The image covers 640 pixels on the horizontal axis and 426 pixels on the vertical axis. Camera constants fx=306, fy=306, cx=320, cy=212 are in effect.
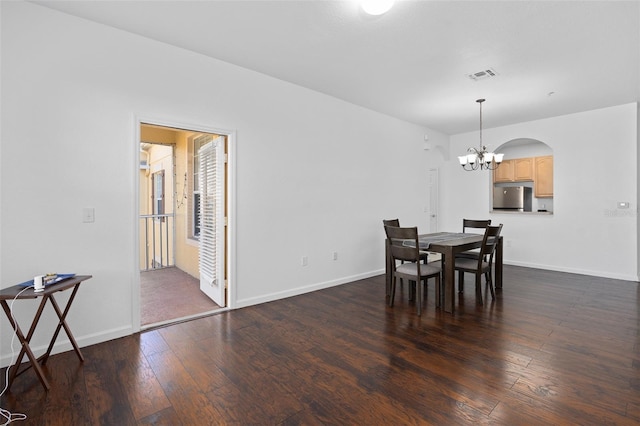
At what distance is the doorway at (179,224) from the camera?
360cm

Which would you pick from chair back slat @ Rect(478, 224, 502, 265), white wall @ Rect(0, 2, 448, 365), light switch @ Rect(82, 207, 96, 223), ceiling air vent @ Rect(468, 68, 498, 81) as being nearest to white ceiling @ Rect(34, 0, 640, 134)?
ceiling air vent @ Rect(468, 68, 498, 81)

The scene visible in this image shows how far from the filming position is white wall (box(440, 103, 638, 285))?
4.89 m

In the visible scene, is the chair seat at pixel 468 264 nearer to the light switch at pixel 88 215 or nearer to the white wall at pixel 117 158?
the white wall at pixel 117 158

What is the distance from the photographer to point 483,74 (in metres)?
3.73

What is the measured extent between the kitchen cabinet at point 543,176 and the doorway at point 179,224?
6720 mm

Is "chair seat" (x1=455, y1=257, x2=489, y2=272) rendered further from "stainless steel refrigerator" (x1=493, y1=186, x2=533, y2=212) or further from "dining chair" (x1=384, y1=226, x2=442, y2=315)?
"stainless steel refrigerator" (x1=493, y1=186, x2=533, y2=212)

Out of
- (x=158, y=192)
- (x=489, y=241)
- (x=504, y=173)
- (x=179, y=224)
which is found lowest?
(x=489, y=241)

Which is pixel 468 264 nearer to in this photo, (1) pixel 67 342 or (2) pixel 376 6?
(2) pixel 376 6

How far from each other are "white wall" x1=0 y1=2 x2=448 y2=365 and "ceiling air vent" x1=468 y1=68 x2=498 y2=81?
6.21ft

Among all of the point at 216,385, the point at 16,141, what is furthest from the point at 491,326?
the point at 16,141

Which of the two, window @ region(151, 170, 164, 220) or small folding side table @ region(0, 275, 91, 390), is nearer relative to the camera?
small folding side table @ region(0, 275, 91, 390)

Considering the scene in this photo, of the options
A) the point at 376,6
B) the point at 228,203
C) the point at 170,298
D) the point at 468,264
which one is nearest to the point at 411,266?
the point at 468,264

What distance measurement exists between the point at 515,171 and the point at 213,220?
22.3 feet

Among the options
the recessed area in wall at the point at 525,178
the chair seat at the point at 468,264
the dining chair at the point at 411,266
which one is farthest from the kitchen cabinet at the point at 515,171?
the dining chair at the point at 411,266
